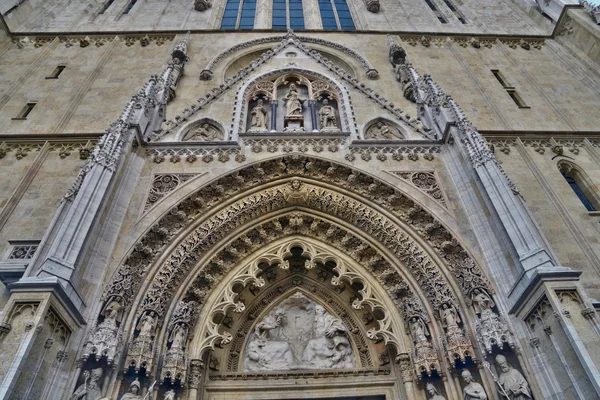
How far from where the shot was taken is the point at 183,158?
32.9 ft

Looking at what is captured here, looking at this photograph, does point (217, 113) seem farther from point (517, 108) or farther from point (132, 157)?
point (517, 108)

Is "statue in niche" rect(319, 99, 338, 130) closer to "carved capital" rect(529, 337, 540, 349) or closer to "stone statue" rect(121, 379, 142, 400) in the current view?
"carved capital" rect(529, 337, 540, 349)

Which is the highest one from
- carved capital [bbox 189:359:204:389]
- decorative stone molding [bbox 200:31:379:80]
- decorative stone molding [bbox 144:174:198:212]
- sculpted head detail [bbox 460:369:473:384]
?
decorative stone molding [bbox 200:31:379:80]

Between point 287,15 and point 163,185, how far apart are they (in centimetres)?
1274

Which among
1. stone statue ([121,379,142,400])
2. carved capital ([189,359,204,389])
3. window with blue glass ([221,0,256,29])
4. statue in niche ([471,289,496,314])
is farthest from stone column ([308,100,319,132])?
window with blue glass ([221,0,256,29])

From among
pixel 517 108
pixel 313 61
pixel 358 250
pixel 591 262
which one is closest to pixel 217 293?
pixel 358 250

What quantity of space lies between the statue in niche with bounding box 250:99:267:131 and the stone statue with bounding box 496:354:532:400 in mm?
7430

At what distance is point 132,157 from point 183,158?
1.11 meters

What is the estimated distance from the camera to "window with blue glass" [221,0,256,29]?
18.6m

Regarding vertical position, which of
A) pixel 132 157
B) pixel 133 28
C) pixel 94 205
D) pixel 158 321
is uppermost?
pixel 133 28

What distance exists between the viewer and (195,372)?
760 cm

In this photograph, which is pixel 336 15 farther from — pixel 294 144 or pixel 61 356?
pixel 61 356

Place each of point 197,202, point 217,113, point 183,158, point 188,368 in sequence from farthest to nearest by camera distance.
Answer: point 217,113 < point 183,158 < point 197,202 < point 188,368

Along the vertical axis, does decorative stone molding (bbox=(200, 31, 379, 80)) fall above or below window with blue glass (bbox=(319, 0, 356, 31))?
below
